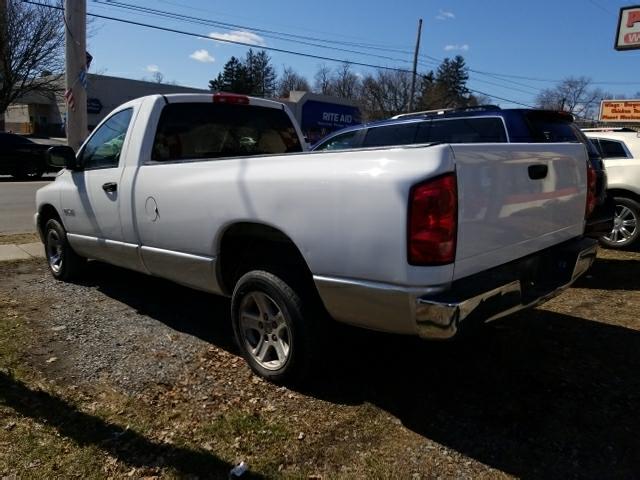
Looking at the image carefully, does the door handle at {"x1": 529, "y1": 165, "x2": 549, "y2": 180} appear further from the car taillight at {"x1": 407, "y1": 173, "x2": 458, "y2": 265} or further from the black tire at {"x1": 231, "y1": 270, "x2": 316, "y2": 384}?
the black tire at {"x1": 231, "y1": 270, "x2": 316, "y2": 384}

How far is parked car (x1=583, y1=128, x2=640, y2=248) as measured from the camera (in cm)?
806

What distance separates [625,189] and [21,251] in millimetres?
8816

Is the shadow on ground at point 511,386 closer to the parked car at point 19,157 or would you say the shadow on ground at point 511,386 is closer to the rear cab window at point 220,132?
the rear cab window at point 220,132

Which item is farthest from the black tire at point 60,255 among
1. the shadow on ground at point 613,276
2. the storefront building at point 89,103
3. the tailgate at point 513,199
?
the storefront building at point 89,103

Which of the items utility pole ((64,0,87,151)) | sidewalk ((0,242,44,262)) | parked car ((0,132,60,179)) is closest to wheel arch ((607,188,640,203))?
sidewalk ((0,242,44,262))

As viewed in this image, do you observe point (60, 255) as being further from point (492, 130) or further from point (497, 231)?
point (492, 130)

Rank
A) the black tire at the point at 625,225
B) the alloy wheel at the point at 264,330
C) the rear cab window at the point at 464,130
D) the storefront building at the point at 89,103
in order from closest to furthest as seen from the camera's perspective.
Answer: the alloy wheel at the point at 264,330 < the rear cab window at the point at 464,130 < the black tire at the point at 625,225 < the storefront building at the point at 89,103

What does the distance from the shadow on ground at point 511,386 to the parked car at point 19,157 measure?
17481 mm

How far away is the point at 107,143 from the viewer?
5.01 metres

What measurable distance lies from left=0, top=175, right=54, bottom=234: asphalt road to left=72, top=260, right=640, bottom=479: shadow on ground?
6369mm

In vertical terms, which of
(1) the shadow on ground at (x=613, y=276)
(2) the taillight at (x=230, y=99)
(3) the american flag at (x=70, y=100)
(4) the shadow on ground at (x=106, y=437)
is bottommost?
(1) the shadow on ground at (x=613, y=276)

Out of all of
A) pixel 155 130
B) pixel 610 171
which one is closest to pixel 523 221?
pixel 155 130

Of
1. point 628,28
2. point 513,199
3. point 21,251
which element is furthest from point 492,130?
point 628,28

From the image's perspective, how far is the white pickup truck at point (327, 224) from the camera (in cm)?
260
